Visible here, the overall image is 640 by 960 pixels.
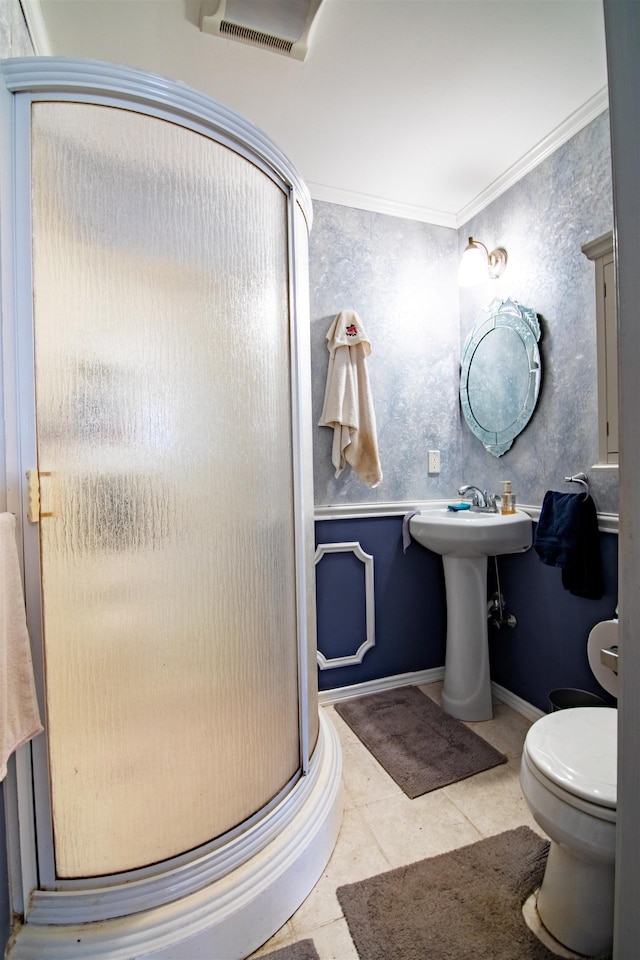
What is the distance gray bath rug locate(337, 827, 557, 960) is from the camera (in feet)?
3.31

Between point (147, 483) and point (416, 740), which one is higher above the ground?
point (147, 483)

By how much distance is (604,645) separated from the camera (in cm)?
136

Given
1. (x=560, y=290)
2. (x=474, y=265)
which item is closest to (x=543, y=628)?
(x=560, y=290)

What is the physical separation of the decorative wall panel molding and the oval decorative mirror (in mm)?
825

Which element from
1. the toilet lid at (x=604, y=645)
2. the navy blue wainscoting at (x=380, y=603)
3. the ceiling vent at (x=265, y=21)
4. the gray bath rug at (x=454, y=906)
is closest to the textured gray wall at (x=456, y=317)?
the navy blue wainscoting at (x=380, y=603)

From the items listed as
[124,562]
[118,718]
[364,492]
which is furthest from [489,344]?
[118,718]

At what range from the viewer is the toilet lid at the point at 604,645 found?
129 cm

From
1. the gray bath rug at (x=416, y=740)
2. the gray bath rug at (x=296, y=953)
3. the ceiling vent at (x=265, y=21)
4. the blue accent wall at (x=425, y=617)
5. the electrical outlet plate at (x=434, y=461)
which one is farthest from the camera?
the electrical outlet plate at (x=434, y=461)

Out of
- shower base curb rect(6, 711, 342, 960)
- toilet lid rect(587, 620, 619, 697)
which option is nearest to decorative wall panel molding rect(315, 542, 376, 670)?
shower base curb rect(6, 711, 342, 960)

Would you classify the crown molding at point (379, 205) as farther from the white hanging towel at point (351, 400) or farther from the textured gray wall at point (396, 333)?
the white hanging towel at point (351, 400)

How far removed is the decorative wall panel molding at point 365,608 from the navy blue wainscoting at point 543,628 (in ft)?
1.96

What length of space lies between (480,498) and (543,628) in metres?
0.65

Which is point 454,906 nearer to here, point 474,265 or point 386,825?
point 386,825

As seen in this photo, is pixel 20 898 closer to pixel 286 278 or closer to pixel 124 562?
pixel 124 562
